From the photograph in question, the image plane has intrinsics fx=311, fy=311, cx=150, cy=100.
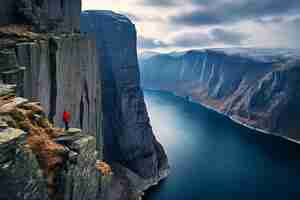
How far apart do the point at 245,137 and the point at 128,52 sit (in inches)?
2896

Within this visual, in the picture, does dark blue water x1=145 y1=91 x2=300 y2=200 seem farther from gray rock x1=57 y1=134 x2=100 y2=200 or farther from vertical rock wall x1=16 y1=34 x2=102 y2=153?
gray rock x1=57 y1=134 x2=100 y2=200

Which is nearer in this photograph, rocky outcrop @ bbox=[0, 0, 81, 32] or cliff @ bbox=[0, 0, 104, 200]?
cliff @ bbox=[0, 0, 104, 200]

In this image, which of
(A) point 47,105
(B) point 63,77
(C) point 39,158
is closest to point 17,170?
(C) point 39,158

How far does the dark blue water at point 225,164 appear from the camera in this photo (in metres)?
84.4

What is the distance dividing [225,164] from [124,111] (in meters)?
38.8

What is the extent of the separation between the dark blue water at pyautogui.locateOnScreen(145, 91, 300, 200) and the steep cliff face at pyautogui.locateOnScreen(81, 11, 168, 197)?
28.9 feet

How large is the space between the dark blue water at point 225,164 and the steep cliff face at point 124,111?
347 inches

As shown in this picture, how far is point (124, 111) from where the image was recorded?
4193 inches

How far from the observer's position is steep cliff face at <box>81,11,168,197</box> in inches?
4006

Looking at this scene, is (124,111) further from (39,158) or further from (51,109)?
(39,158)

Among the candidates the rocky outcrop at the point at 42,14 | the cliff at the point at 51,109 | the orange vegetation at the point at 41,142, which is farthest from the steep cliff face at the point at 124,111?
the orange vegetation at the point at 41,142

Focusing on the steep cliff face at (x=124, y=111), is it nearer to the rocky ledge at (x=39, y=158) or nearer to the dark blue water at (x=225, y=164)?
the dark blue water at (x=225, y=164)

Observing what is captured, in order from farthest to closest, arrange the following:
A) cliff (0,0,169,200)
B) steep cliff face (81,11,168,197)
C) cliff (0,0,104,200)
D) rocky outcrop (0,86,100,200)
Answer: steep cliff face (81,11,168,197) → cliff (0,0,169,200) → cliff (0,0,104,200) → rocky outcrop (0,86,100,200)

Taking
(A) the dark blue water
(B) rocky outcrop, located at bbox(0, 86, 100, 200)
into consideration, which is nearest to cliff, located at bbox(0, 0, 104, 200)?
(B) rocky outcrop, located at bbox(0, 86, 100, 200)
